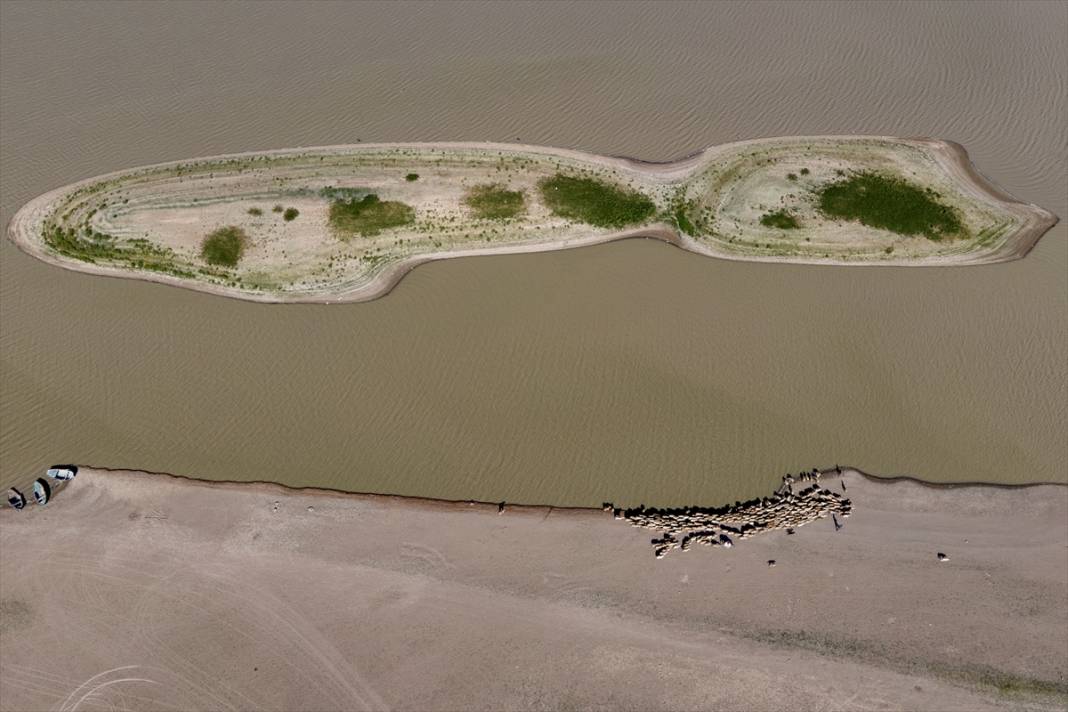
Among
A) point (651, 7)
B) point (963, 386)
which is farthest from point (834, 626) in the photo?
point (651, 7)

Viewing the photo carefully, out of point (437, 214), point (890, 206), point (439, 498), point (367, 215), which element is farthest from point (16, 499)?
point (890, 206)

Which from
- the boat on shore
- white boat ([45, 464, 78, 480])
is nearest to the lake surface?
the boat on shore

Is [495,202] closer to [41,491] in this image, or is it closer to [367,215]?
[367,215]

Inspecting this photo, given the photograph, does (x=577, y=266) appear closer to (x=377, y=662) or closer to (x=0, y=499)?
(x=377, y=662)

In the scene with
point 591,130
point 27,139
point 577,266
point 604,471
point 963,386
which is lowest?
Answer: point 604,471

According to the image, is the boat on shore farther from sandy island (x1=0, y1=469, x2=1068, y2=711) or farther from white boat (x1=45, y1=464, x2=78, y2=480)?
white boat (x1=45, y1=464, x2=78, y2=480)
